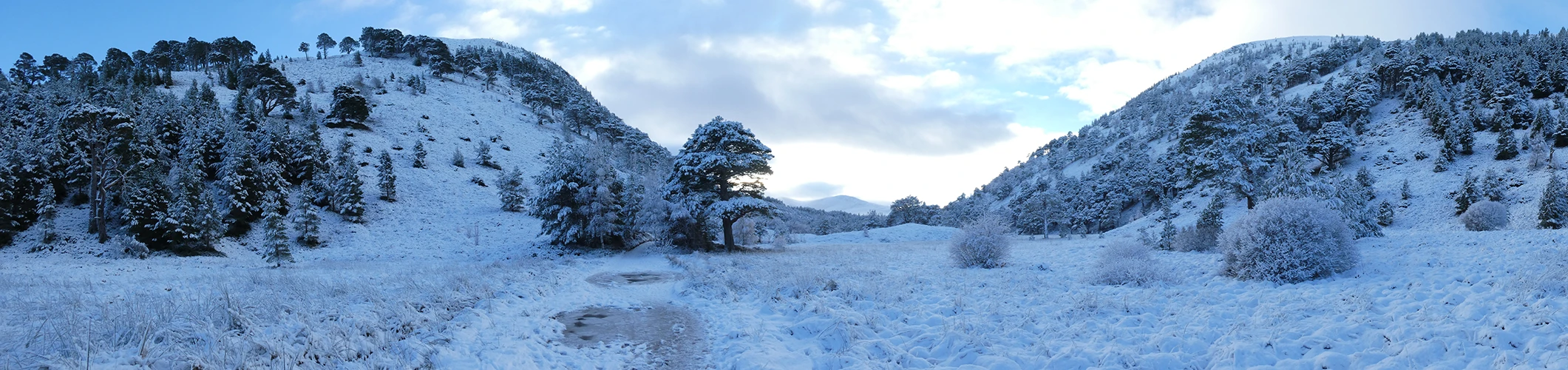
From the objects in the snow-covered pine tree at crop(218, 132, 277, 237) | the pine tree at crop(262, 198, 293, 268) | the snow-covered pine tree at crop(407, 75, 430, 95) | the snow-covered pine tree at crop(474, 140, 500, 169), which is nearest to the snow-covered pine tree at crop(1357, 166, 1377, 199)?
the pine tree at crop(262, 198, 293, 268)

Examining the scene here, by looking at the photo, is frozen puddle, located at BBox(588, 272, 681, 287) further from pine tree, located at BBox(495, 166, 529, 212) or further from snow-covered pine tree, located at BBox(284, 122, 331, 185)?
snow-covered pine tree, located at BBox(284, 122, 331, 185)

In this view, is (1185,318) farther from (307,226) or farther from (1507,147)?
(1507,147)

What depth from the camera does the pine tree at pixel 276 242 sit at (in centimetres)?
2781

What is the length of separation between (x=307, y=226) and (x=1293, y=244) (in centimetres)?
4760

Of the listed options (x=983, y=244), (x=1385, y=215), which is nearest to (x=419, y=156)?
(x=983, y=244)

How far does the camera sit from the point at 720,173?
30.0 metres

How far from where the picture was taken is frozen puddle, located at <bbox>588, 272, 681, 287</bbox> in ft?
56.9

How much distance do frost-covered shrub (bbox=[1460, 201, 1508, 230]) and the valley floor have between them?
1257 cm

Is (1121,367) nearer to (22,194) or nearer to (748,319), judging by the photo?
(748,319)

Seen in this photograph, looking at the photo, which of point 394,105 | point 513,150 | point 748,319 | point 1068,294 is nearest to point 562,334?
point 748,319

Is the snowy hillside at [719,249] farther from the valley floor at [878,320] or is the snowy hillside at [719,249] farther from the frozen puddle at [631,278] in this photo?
the frozen puddle at [631,278]

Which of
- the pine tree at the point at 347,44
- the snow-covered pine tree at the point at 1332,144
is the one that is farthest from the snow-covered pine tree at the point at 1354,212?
the pine tree at the point at 347,44

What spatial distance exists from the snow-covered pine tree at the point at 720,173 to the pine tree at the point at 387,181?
30708mm

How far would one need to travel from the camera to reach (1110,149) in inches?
3851
